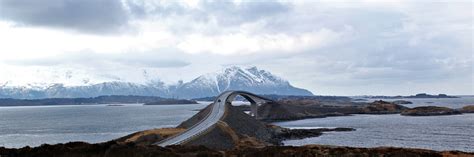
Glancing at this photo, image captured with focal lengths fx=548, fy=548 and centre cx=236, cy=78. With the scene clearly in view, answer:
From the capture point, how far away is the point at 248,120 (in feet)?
388

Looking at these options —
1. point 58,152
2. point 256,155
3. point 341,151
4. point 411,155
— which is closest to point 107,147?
point 58,152

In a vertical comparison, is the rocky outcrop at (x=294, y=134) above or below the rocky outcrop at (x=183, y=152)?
below

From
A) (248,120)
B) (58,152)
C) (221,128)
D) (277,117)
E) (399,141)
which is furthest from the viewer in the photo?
(277,117)

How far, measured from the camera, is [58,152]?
52750 mm

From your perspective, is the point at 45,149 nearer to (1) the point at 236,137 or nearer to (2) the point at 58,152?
(2) the point at 58,152

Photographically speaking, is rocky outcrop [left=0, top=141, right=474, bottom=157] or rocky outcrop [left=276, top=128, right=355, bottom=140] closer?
rocky outcrop [left=0, top=141, right=474, bottom=157]

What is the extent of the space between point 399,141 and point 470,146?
44.3ft

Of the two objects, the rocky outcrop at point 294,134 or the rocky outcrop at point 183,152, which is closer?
the rocky outcrop at point 183,152

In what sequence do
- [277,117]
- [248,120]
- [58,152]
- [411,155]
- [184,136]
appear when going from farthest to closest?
[277,117] → [248,120] → [184,136] → [58,152] → [411,155]

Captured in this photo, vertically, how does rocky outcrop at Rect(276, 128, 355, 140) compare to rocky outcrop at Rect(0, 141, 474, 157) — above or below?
below

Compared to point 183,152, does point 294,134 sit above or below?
below

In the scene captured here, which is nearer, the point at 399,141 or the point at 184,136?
the point at 184,136

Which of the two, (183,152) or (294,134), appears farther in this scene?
(294,134)

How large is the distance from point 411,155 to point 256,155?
45.9 ft
